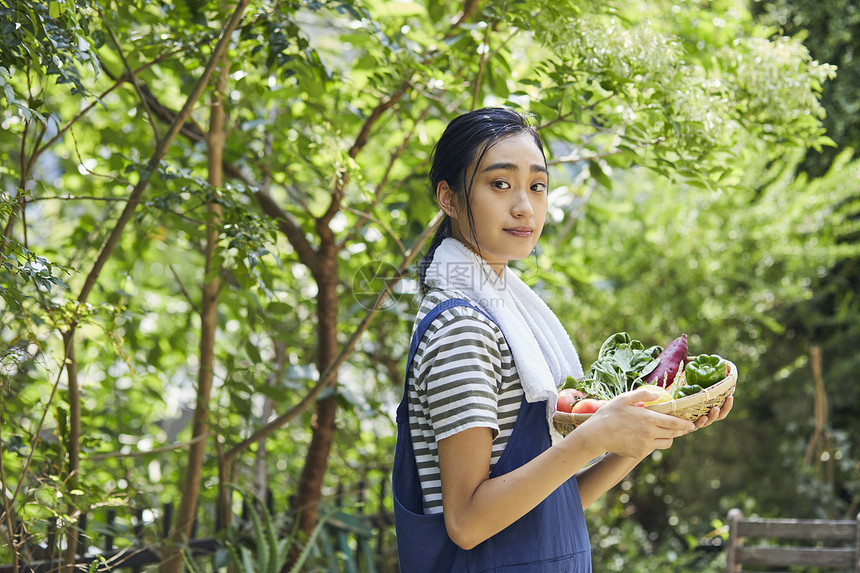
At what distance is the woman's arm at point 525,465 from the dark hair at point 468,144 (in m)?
0.38

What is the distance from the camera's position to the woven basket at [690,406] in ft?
3.61

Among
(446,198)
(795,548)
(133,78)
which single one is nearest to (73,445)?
(133,78)

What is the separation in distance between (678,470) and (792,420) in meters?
0.82

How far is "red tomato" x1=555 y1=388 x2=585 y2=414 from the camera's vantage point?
3.96ft

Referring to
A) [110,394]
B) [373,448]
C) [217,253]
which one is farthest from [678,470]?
[217,253]

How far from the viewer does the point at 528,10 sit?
6.13 ft

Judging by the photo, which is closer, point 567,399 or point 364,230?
point 567,399

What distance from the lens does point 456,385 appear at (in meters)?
1.14

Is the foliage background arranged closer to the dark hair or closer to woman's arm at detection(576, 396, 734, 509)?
the dark hair

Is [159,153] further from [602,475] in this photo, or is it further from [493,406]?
[602,475]

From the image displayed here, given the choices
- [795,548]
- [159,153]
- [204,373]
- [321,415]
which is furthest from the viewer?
[795,548]

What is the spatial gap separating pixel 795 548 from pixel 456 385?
2.77 m

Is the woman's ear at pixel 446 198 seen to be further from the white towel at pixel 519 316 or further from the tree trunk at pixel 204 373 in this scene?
the tree trunk at pixel 204 373

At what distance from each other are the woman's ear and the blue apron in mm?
247
